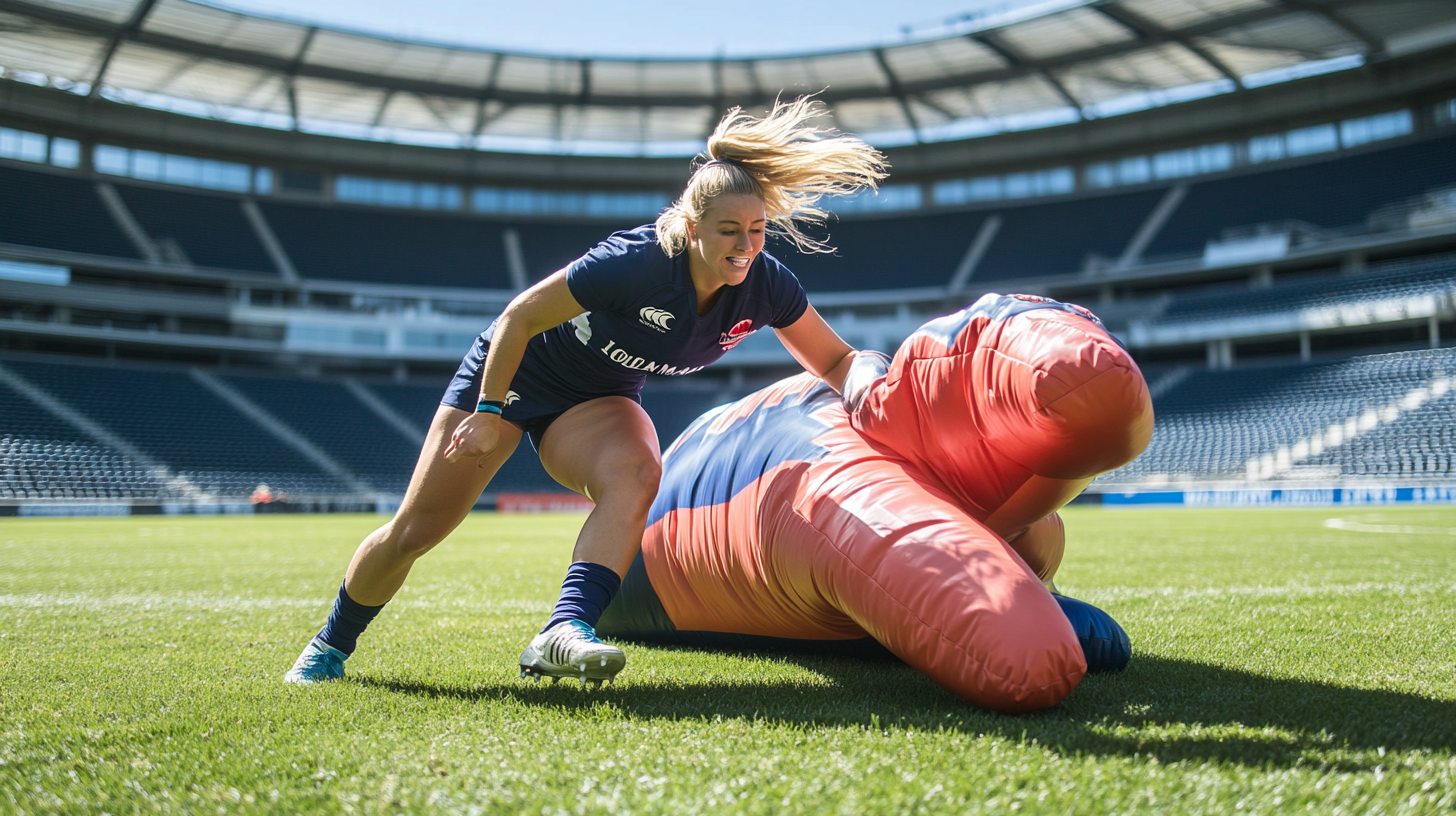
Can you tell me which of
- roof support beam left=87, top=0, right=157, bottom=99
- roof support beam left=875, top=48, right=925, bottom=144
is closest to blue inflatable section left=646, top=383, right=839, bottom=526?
roof support beam left=875, top=48, right=925, bottom=144

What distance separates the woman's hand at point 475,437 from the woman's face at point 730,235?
2.59 ft

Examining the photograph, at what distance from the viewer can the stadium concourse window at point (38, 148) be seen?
96.7ft

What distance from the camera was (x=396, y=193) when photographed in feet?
115

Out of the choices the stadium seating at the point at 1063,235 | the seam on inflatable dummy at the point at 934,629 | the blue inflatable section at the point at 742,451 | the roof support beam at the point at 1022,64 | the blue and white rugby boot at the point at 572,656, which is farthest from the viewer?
the stadium seating at the point at 1063,235

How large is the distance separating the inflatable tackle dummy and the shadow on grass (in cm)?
12

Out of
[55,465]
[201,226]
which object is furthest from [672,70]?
[55,465]

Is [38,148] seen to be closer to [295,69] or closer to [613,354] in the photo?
[295,69]

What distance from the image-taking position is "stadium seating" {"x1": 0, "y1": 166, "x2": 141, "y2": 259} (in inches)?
1110

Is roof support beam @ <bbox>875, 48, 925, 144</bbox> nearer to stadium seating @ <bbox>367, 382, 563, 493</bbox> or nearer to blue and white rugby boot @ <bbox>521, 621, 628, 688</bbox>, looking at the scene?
stadium seating @ <bbox>367, 382, 563, 493</bbox>

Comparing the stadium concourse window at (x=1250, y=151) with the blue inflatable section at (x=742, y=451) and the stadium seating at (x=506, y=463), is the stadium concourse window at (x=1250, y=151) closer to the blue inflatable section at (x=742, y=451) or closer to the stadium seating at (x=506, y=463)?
the stadium seating at (x=506, y=463)

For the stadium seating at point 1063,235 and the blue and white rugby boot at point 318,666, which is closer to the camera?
the blue and white rugby boot at point 318,666

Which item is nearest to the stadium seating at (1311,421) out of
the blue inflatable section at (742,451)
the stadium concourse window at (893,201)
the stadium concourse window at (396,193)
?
the stadium concourse window at (893,201)

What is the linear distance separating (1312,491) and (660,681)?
20894mm

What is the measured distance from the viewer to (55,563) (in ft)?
25.2
